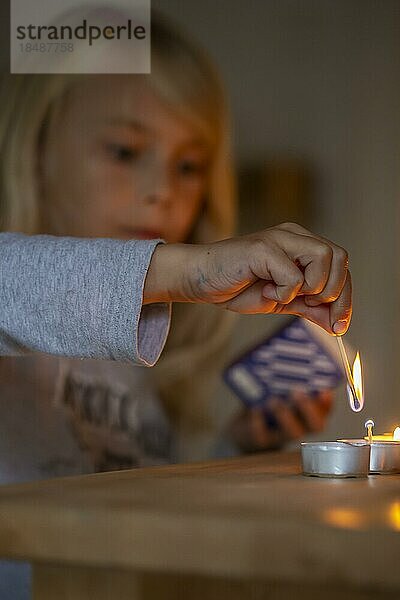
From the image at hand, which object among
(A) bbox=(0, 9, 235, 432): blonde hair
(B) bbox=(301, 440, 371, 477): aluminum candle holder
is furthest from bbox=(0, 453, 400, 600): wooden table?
(A) bbox=(0, 9, 235, 432): blonde hair

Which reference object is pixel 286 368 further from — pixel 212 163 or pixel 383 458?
pixel 383 458

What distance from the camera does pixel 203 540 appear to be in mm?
539

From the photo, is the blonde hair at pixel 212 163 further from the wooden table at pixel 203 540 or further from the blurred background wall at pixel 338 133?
the wooden table at pixel 203 540

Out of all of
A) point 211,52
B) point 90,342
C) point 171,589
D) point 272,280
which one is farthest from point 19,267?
point 211,52

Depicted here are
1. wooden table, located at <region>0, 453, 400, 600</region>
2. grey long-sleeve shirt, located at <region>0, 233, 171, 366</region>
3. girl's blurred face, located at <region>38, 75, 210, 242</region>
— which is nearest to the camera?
wooden table, located at <region>0, 453, 400, 600</region>

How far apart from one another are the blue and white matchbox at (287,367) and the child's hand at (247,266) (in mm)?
1188

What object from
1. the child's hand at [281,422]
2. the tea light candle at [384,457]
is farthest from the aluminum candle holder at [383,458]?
the child's hand at [281,422]

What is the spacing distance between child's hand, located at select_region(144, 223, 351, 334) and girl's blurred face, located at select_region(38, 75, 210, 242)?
3.84 feet

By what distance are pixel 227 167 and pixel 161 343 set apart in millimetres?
1240

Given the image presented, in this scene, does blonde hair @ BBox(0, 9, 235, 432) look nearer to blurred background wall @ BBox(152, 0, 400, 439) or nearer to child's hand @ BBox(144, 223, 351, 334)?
blurred background wall @ BBox(152, 0, 400, 439)

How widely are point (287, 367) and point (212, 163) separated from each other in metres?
0.43

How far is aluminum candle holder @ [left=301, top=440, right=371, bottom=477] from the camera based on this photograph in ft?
2.46

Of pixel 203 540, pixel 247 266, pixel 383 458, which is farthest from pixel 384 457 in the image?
pixel 203 540

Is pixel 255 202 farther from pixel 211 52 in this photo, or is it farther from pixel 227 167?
pixel 211 52
